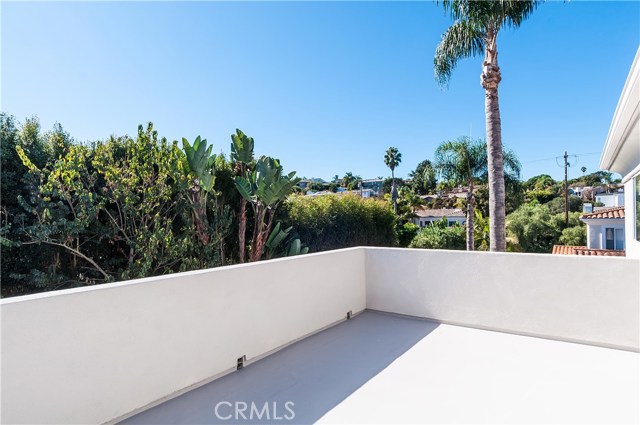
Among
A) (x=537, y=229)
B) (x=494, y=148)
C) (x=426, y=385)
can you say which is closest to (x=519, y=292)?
(x=426, y=385)

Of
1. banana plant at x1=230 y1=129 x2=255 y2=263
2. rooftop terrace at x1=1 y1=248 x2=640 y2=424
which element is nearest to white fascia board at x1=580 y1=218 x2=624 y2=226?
rooftop terrace at x1=1 y1=248 x2=640 y2=424

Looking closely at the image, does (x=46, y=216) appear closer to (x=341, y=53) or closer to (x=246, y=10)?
(x=246, y=10)

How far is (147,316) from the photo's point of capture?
2.83 meters

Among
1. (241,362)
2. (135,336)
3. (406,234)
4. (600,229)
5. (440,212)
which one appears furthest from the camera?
(440,212)

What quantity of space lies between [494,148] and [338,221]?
5.02m

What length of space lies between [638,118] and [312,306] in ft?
15.6

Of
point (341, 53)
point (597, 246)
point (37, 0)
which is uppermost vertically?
point (341, 53)

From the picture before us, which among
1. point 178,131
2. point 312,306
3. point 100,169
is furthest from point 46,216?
point 312,306

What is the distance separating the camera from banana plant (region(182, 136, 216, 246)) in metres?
6.65

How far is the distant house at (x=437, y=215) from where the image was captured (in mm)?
40400

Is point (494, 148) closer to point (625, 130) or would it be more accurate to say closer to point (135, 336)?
point (625, 130)

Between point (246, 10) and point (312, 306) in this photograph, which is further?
point (246, 10)

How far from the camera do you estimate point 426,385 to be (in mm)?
3160

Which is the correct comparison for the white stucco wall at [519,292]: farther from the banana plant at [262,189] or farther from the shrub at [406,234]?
the shrub at [406,234]
